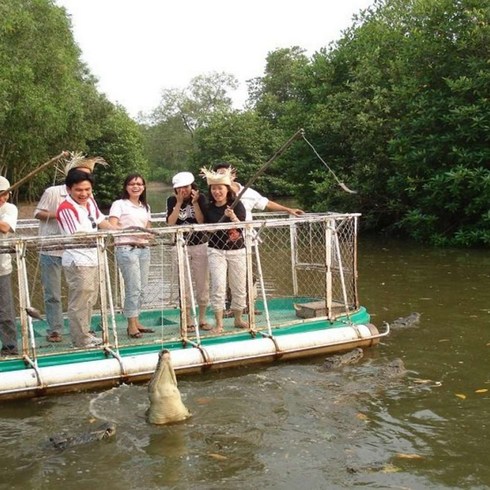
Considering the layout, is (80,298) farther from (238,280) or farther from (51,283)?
(238,280)

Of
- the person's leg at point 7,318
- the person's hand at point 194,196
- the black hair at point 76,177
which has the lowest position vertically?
the person's leg at point 7,318

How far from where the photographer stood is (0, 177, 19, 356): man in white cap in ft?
23.6

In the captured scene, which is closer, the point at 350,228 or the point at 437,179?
the point at 350,228

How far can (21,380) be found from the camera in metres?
6.85

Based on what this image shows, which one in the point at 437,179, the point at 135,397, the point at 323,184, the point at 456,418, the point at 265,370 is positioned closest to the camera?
the point at 456,418

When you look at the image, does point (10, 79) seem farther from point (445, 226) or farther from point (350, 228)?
point (350, 228)

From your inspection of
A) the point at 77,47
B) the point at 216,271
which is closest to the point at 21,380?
the point at 216,271

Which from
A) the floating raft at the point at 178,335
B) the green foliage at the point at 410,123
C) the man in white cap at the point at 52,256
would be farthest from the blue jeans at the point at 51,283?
the green foliage at the point at 410,123

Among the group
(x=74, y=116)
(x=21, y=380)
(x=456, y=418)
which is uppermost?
(x=74, y=116)

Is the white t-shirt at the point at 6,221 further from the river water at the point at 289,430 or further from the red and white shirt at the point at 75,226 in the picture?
the river water at the point at 289,430

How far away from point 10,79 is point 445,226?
64.8 ft

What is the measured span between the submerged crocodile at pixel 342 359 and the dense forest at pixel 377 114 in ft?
8.09

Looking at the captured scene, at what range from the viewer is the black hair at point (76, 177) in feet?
24.1

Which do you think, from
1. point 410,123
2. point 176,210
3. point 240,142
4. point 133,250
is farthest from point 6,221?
point 240,142
